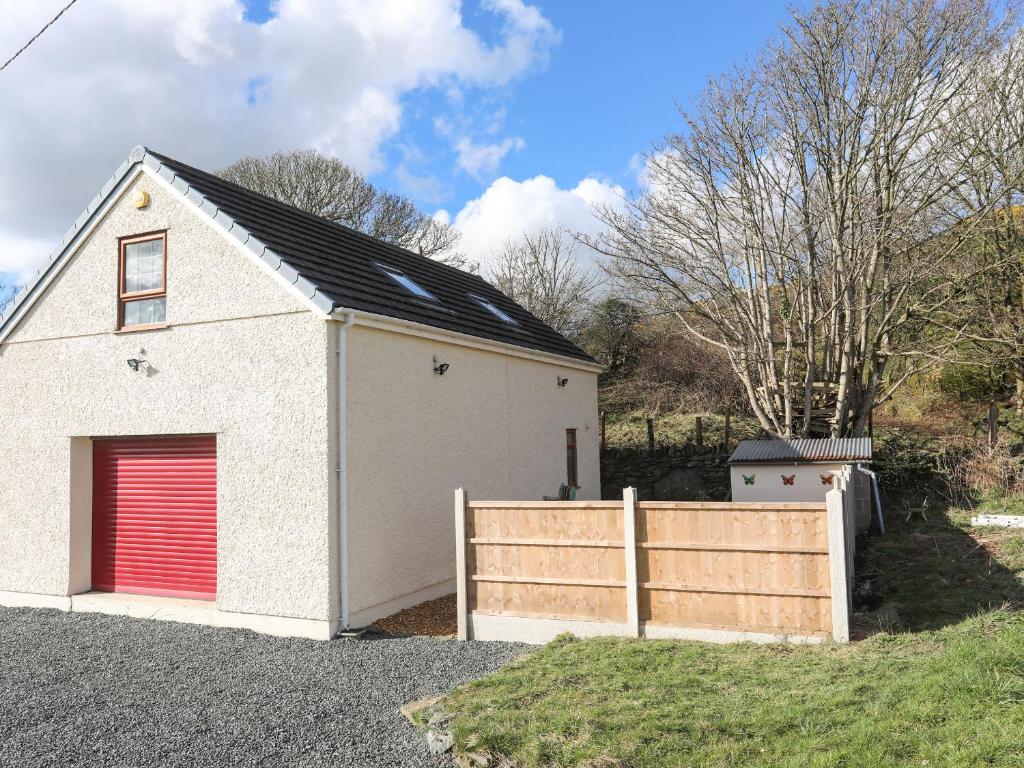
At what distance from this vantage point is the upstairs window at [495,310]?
15797mm

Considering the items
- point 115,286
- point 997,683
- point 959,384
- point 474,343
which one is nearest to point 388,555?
point 474,343

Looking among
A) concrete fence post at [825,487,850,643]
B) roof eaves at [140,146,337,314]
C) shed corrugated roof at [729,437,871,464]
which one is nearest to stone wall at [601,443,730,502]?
shed corrugated roof at [729,437,871,464]

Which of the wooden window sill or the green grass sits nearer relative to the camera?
the green grass

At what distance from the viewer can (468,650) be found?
27.2 ft

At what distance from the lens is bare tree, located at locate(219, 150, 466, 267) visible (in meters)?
32.2

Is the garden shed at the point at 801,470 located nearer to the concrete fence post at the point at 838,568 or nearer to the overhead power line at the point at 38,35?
the concrete fence post at the point at 838,568

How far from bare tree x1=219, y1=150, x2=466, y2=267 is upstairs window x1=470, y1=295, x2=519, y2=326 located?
1632 cm

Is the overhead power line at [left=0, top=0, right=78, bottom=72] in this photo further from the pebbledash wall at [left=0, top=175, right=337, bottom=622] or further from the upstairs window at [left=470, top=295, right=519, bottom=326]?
the upstairs window at [left=470, top=295, right=519, bottom=326]

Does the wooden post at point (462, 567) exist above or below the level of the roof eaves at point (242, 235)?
below

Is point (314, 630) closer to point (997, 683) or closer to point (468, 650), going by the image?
point (468, 650)

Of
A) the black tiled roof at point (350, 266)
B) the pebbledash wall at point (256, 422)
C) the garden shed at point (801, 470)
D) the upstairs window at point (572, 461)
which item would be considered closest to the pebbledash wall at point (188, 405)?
the pebbledash wall at point (256, 422)

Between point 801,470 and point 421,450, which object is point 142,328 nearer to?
point 421,450

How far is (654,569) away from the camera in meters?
8.10

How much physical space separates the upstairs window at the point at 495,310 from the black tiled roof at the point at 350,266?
24 centimetres
